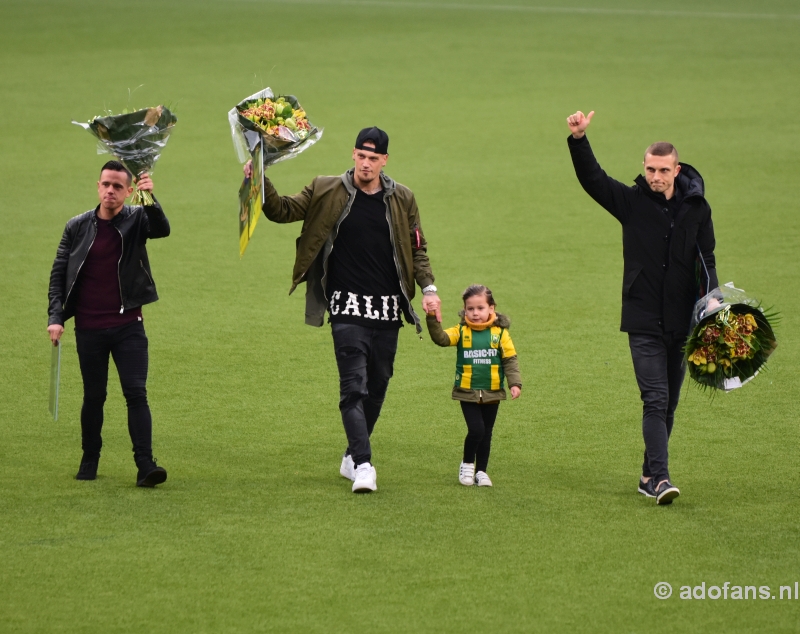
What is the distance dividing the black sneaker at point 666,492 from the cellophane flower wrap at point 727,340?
0.53 metres

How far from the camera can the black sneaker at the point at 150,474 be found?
21.0 ft

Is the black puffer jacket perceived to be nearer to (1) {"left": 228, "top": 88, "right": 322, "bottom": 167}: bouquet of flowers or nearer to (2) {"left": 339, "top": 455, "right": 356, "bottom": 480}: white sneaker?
(1) {"left": 228, "top": 88, "right": 322, "bottom": 167}: bouquet of flowers

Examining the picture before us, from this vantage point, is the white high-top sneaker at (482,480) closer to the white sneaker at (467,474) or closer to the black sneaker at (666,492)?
the white sneaker at (467,474)

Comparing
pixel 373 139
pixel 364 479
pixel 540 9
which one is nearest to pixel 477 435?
pixel 364 479

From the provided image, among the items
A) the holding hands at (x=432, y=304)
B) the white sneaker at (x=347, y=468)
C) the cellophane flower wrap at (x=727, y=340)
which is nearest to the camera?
the cellophane flower wrap at (x=727, y=340)

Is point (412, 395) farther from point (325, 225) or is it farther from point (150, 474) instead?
point (150, 474)

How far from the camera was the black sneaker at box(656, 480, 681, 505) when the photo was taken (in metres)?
6.07

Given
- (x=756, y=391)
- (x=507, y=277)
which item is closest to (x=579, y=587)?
(x=756, y=391)

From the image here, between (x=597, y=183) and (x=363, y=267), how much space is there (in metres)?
1.30

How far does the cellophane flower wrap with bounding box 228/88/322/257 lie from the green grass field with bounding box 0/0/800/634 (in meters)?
1.53

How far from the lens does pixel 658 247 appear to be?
630 cm

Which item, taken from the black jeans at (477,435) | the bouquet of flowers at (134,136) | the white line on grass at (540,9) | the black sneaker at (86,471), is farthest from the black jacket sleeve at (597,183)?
the white line on grass at (540,9)

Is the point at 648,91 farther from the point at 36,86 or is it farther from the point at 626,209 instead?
the point at 626,209

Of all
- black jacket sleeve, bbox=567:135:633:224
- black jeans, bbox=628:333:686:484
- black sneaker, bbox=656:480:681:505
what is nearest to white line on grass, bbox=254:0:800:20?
black jacket sleeve, bbox=567:135:633:224
